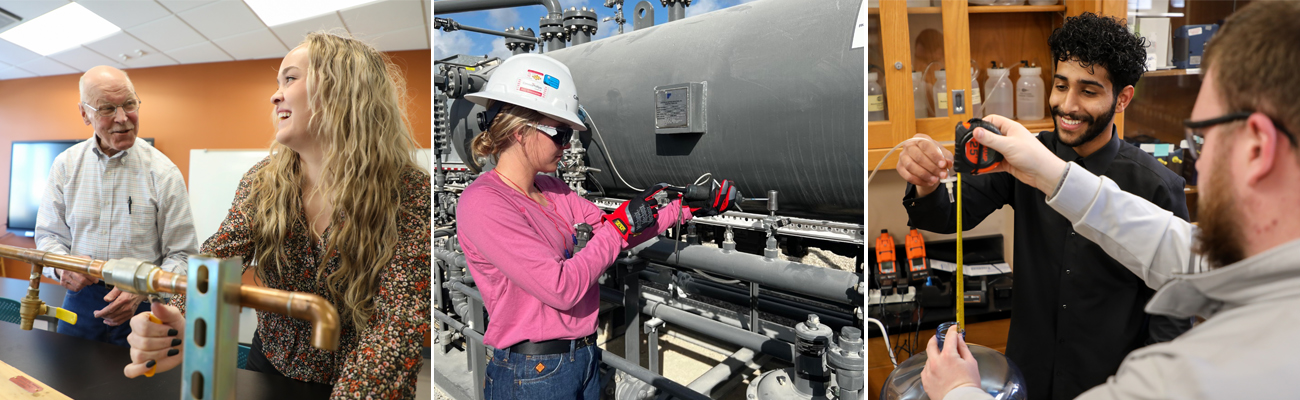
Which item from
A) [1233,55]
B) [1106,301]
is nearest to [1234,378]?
[1233,55]

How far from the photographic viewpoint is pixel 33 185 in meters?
1.48

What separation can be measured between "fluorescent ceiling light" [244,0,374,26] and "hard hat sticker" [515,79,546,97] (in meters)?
0.59

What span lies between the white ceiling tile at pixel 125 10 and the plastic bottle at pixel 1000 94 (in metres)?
2.51

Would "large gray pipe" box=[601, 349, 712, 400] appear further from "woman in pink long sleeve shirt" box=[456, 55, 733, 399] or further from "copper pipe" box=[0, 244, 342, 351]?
"copper pipe" box=[0, 244, 342, 351]

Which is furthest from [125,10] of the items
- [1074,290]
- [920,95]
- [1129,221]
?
[920,95]

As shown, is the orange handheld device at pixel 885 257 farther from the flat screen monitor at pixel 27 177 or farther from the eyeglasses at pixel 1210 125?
the flat screen monitor at pixel 27 177

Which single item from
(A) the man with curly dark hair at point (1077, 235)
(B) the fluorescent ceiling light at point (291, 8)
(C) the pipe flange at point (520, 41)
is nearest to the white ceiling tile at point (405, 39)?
(B) the fluorescent ceiling light at point (291, 8)

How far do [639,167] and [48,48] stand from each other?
1.76 meters

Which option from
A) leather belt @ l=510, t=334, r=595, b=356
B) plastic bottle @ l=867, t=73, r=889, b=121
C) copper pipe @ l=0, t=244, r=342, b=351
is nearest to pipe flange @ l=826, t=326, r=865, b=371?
leather belt @ l=510, t=334, r=595, b=356

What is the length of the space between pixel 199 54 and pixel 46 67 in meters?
0.43

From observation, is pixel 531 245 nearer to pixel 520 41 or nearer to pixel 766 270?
pixel 766 270

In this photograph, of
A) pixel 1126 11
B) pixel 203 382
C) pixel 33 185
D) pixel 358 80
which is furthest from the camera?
pixel 1126 11

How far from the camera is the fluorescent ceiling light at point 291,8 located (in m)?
1.19

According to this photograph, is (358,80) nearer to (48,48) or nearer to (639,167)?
(48,48)
